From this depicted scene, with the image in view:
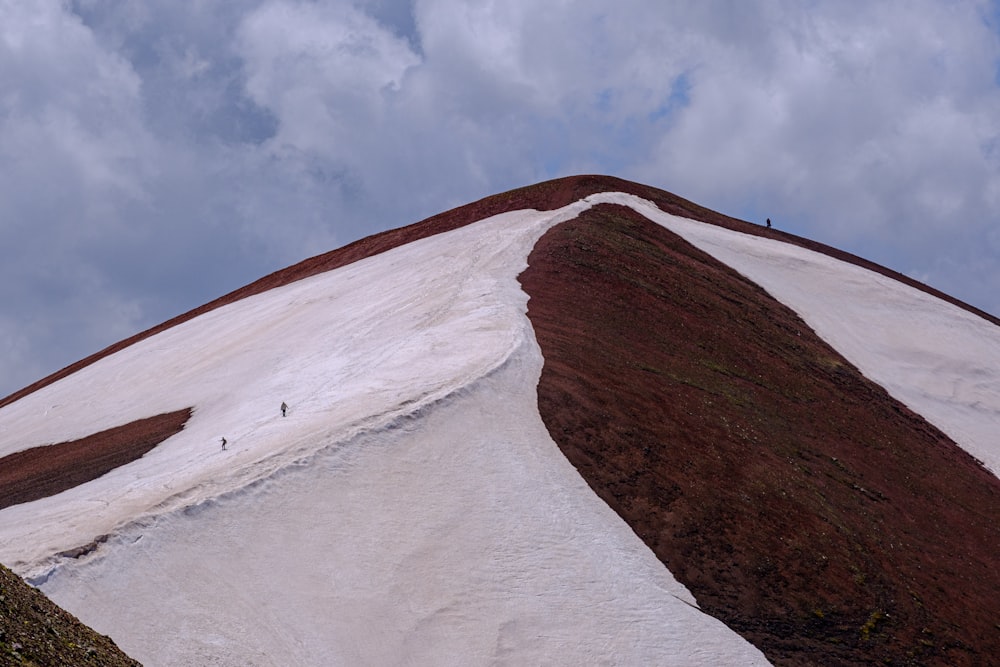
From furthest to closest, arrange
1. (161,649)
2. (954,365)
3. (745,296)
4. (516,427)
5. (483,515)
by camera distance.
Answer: (954,365) < (745,296) < (516,427) < (483,515) < (161,649)

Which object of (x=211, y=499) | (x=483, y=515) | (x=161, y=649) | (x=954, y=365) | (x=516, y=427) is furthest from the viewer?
(x=954, y=365)

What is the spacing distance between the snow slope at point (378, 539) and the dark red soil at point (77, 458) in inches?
50.9

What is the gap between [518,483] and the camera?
2145 cm

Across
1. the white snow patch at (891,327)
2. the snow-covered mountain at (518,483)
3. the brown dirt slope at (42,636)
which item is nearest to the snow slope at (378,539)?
the snow-covered mountain at (518,483)

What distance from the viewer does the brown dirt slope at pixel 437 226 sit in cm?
5075

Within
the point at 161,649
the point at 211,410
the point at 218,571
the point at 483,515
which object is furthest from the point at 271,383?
the point at 161,649

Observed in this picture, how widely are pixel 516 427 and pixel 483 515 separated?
3.38m

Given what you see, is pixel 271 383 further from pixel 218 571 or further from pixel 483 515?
pixel 218 571

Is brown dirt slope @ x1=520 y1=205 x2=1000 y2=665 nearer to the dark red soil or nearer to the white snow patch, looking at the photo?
the white snow patch

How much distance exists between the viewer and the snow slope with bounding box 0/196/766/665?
1605 cm

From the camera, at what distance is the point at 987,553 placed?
2861 cm

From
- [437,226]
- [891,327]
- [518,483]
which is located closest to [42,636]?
[518,483]

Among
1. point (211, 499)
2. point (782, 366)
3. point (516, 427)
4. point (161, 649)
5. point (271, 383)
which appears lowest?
point (161, 649)

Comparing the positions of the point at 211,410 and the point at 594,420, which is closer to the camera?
the point at 594,420
